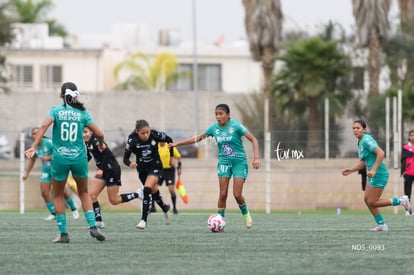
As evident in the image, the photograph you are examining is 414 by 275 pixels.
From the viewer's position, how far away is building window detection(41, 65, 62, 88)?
223 ft

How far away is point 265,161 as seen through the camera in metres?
32.0

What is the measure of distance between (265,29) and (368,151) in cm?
2900

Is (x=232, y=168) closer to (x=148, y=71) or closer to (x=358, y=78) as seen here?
(x=358, y=78)

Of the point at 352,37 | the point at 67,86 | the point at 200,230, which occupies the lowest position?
the point at 200,230

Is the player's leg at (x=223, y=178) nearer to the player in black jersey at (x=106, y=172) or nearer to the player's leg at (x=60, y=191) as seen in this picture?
the player in black jersey at (x=106, y=172)

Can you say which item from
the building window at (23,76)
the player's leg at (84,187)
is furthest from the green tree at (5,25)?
the player's leg at (84,187)

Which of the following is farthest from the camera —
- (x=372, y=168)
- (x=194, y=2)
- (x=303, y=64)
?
(x=194, y=2)

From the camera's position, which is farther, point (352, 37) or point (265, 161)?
point (352, 37)

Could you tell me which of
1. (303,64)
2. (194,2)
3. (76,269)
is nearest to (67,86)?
(76,269)

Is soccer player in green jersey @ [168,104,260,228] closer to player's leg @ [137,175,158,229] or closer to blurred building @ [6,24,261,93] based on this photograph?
Result: player's leg @ [137,175,158,229]

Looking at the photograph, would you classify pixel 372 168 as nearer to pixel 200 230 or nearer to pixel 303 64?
pixel 200 230

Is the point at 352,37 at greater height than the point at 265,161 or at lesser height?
greater

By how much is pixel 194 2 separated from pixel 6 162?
2362 cm

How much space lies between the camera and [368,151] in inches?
706
